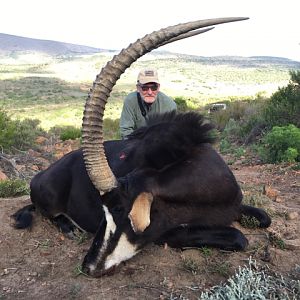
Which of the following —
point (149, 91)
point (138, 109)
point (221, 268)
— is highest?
point (149, 91)

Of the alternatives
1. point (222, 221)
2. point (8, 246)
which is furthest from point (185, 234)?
point (8, 246)

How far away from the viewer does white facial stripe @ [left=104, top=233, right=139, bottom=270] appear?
4.33m

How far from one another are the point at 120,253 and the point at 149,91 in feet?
10.3

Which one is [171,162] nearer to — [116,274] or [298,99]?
[116,274]

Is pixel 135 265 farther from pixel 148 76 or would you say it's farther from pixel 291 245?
pixel 148 76

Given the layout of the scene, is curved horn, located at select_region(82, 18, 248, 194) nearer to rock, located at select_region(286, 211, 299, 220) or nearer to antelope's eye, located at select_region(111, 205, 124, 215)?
antelope's eye, located at select_region(111, 205, 124, 215)

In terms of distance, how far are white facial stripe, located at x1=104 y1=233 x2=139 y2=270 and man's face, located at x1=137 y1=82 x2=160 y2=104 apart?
304 centimetres

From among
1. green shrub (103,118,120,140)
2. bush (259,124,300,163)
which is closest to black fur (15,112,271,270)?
bush (259,124,300,163)

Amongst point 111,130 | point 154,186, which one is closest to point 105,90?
point 154,186

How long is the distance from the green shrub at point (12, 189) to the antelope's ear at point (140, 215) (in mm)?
3757

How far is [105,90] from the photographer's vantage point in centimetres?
407

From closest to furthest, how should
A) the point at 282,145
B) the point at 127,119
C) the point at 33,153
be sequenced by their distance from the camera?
the point at 127,119 → the point at 282,145 → the point at 33,153

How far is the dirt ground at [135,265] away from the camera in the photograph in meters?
4.21

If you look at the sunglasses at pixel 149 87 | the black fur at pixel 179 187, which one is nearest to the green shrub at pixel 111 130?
the sunglasses at pixel 149 87
